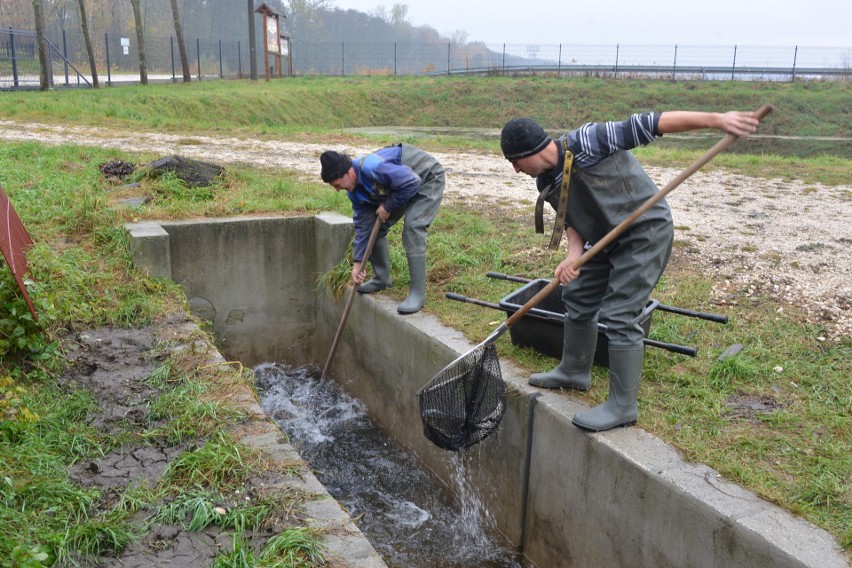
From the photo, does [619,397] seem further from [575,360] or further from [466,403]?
[466,403]

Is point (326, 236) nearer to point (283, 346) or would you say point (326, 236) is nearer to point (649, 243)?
point (283, 346)

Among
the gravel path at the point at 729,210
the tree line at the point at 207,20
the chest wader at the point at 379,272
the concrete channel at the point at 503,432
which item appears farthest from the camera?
the tree line at the point at 207,20

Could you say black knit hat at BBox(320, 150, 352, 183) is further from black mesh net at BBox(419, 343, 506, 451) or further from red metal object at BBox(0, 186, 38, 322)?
red metal object at BBox(0, 186, 38, 322)

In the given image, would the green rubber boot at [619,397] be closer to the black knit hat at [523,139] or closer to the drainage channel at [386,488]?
the black knit hat at [523,139]

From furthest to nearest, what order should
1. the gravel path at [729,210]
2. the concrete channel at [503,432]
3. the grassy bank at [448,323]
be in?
1. the gravel path at [729,210]
2. the grassy bank at [448,323]
3. the concrete channel at [503,432]

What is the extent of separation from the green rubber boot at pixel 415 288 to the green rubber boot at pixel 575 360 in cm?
162

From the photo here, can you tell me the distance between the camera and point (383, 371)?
246 inches

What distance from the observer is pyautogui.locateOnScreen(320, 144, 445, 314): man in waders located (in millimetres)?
5566

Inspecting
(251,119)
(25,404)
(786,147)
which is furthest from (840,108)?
(25,404)

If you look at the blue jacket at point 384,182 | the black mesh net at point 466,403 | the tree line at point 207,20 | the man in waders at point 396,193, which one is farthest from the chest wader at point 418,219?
the tree line at point 207,20

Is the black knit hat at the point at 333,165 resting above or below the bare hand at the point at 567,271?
above

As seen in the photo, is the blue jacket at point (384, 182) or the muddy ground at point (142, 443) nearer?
the muddy ground at point (142, 443)

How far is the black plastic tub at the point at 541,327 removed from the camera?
180 inches

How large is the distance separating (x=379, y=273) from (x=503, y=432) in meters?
2.22
